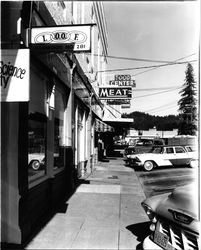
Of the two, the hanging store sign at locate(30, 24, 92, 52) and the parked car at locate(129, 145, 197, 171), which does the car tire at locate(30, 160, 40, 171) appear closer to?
the hanging store sign at locate(30, 24, 92, 52)

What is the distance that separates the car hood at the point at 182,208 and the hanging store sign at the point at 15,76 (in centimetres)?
230

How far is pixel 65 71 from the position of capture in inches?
331

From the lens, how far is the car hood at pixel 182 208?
2.89 metres

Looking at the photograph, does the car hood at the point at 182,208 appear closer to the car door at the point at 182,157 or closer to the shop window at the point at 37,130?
the shop window at the point at 37,130

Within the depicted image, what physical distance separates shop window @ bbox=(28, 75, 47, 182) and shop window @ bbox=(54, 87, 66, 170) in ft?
3.55

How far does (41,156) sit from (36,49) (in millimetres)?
2658

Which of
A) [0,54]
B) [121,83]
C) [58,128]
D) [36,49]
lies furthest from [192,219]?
[121,83]

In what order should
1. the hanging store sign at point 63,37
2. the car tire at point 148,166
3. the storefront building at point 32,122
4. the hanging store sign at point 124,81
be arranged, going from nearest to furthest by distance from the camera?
1. the storefront building at point 32,122
2. the hanging store sign at point 63,37
3. the car tire at point 148,166
4. the hanging store sign at point 124,81

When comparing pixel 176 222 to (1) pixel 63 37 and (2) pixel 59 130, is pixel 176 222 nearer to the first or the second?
(1) pixel 63 37

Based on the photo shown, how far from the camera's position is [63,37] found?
532 centimetres

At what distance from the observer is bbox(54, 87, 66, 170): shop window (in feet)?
26.6

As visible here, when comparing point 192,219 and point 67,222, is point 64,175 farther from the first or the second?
point 192,219

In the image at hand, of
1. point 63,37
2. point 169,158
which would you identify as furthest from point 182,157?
point 63,37

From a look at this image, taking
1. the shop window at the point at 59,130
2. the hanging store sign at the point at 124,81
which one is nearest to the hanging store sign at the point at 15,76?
the shop window at the point at 59,130
